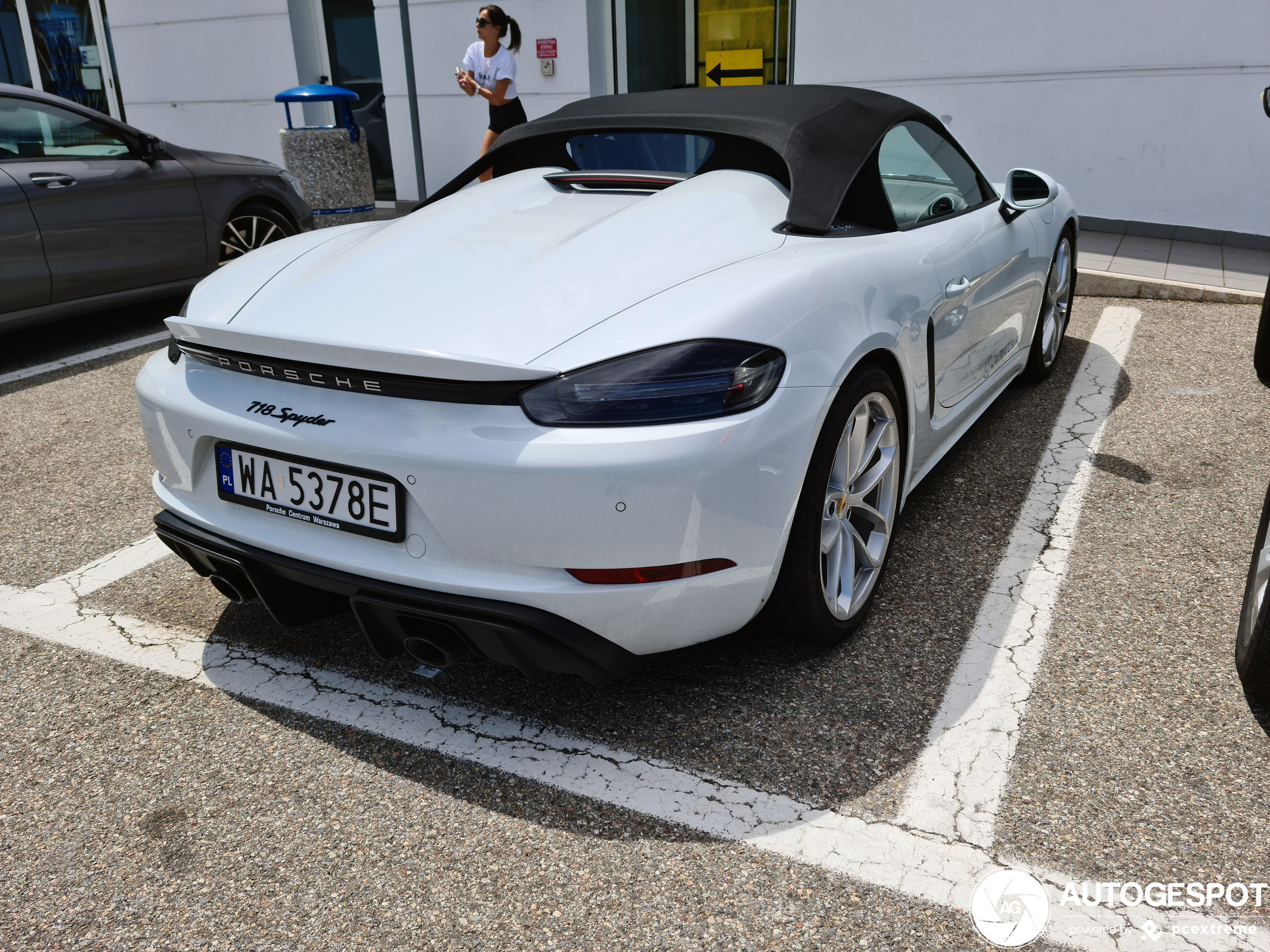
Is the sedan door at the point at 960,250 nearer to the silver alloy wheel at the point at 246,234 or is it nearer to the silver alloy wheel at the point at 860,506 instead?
the silver alloy wheel at the point at 860,506

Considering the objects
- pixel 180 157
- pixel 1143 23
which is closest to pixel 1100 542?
pixel 180 157

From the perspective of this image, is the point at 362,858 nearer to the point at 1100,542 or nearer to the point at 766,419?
the point at 766,419

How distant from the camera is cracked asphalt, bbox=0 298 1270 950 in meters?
1.88

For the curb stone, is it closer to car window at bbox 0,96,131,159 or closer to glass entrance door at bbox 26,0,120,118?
car window at bbox 0,96,131,159

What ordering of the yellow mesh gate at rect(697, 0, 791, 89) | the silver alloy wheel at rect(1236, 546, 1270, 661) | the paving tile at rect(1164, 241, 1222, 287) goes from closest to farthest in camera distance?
the silver alloy wheel at rect(1236, 546, 1270, 661) → the paving tile at rect(1164, 241, 1222, 287) → the yellow mesh gate at rect(697, 0, 791, 89)

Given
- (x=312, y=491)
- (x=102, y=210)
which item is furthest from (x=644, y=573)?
(x=102, y=210)

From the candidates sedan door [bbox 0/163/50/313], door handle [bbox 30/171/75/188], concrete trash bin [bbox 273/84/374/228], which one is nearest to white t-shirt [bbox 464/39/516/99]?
concrete trash bin [bbox 273/84/374/228]

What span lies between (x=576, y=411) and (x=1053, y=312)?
3481 mm

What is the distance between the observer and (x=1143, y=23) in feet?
25.6

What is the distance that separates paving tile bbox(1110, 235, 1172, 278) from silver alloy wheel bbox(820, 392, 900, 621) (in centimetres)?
495

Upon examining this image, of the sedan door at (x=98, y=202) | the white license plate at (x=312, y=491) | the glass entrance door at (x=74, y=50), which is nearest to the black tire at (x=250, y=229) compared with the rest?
the sedan door at (x=98, y=202)

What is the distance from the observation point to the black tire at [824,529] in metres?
2.35

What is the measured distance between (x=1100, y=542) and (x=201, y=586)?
9.39 feet

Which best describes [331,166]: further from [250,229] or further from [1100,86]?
[1100,86]
